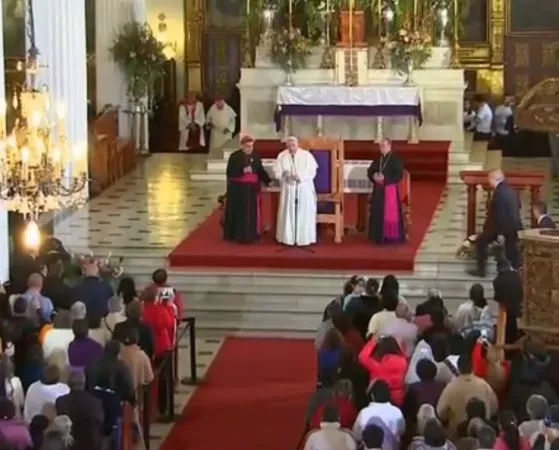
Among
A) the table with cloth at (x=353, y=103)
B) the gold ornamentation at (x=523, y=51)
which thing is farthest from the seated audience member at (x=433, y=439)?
the gold ornamentation at (x=523, y=51)

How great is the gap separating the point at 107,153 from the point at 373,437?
15652mm

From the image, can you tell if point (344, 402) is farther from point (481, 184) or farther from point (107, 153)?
point (107, 153)

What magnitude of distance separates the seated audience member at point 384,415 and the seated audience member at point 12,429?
2282mm

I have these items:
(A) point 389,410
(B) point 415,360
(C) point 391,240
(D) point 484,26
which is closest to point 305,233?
(C) point 391,240

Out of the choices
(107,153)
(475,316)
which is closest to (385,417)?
(475,316)

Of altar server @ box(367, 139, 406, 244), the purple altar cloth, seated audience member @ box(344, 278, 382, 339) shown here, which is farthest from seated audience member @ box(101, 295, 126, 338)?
the purple altar cloth

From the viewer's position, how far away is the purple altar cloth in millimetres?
25328

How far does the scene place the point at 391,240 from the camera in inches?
749

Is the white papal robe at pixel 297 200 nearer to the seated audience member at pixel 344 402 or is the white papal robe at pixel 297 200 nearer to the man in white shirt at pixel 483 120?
the seated audience member at pixel 344 402

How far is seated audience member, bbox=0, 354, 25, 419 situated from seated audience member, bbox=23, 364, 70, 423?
0.10 m

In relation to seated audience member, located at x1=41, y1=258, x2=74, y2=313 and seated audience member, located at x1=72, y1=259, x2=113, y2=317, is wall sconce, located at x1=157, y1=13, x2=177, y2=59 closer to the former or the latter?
seated audience member, located at x1=41, y1=258, x2=74, y2=313

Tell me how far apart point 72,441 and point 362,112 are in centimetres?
1588

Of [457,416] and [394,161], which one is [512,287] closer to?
[457,416]

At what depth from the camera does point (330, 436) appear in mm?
10188
